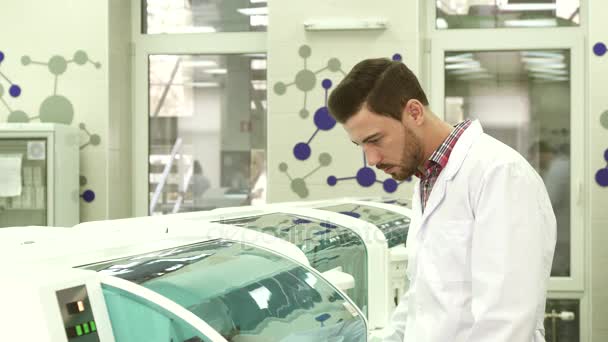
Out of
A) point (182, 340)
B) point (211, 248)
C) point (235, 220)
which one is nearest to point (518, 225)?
point (182, 340)

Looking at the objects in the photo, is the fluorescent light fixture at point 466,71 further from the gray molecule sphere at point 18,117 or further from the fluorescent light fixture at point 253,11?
the gray molecule sphere at point 18,117

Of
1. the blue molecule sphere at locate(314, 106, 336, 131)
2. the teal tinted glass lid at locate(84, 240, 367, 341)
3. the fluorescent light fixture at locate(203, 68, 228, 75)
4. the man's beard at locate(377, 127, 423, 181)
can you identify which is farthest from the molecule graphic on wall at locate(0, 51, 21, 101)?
the man's beard at locate(377, 127, 423, 181)

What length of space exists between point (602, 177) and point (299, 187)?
1.68m

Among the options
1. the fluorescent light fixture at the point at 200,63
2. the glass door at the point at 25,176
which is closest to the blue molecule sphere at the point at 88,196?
the glass door at the point at 25,176

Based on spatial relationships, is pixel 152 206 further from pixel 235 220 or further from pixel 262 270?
pixel 262 270

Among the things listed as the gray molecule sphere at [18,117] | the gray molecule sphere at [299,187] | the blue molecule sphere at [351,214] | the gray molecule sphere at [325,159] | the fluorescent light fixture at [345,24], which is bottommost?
the blue molecule sphere at [351,214]

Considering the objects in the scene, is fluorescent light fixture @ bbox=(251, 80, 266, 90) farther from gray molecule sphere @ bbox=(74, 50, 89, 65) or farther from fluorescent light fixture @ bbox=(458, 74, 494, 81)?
fluorescent light fixture @ bbox=(458, 74, 494, 81)

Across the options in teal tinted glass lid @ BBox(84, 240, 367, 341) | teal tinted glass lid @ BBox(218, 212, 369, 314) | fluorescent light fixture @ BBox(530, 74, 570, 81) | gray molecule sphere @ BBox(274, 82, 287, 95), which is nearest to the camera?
teal tinted glass lid @ BBox(84, 240, 367, 341)

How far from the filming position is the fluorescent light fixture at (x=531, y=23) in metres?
4.16

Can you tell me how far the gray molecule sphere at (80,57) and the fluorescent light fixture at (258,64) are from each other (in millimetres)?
1016

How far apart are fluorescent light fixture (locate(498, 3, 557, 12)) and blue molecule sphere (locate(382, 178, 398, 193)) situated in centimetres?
124

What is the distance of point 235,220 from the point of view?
83.3 inches

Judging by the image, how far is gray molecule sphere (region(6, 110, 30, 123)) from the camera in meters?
4.32

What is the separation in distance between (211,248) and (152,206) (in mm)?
3034
